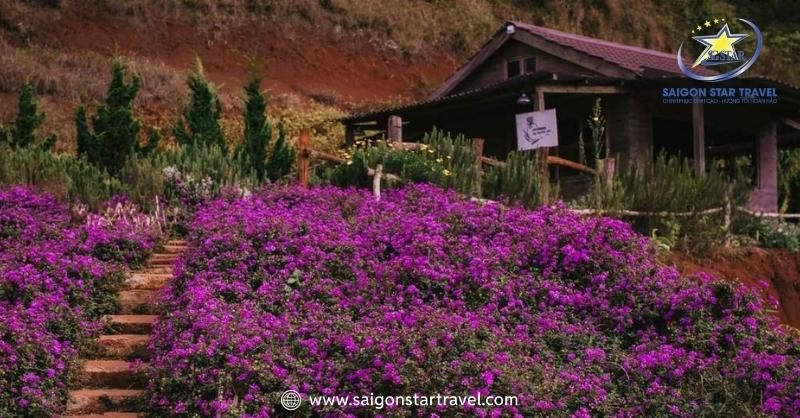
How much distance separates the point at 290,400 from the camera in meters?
6.95

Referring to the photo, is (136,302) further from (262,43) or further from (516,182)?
(262,43)

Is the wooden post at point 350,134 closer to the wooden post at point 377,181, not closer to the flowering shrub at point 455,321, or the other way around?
the wooden post at point 377,181

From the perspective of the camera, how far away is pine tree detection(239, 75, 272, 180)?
14398mm

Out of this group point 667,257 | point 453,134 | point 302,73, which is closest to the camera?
point 667,257

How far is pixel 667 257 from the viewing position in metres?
12.1

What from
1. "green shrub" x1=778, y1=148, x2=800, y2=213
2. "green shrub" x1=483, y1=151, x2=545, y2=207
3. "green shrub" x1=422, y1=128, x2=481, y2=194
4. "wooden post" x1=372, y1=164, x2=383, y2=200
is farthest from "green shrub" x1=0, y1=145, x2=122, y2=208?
"green shrub" x1=778, y1=148, x2=800, y2=213

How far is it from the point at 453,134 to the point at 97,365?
14043 millimetres

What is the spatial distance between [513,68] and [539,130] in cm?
700

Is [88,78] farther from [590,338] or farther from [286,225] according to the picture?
[590,338]

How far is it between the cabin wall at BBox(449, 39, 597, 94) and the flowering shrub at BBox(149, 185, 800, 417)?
949cm

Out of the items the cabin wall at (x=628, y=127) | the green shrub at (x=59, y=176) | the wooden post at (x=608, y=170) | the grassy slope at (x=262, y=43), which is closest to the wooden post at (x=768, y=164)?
the cabin wall at (x=628, y=127)

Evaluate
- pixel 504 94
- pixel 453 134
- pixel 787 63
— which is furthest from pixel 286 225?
pixel 787 63

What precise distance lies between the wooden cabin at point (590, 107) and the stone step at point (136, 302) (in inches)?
335

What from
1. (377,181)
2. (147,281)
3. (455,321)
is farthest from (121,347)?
(377,181)
